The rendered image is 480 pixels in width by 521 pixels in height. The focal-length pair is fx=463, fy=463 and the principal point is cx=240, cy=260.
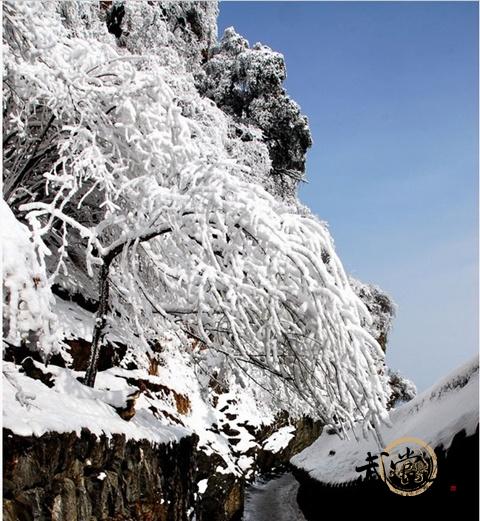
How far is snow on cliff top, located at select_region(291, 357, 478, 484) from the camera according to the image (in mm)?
5281

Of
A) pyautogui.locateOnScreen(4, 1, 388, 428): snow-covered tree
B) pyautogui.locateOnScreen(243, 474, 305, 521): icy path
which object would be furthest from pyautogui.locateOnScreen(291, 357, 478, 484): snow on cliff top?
pyautogui.locateOnScreen(243, 474, 305, 521): icy path

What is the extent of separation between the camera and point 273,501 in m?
13.0

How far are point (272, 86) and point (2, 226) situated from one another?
16.9 m

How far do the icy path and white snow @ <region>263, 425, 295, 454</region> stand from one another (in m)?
1.02

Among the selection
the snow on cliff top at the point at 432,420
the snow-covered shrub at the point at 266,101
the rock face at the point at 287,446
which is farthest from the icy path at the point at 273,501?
the snow-covered shrub at the point at 266,101

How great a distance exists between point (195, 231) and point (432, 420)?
4.21 metres

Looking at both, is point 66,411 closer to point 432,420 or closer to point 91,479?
point 91,479

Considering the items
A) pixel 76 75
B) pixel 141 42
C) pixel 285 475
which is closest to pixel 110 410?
pixel 76 75

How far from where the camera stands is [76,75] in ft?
17.4

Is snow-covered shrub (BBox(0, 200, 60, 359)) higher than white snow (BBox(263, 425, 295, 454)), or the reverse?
snow-covered shrub (BBox(0, 200, 60, 359))

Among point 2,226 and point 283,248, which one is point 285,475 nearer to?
point 283,248

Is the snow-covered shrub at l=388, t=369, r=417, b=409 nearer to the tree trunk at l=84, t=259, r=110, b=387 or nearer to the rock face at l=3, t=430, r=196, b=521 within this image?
the rock face at l=3, t=430, r=196, b=521

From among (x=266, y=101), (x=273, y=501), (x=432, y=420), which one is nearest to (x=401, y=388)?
(x=273, y=501)

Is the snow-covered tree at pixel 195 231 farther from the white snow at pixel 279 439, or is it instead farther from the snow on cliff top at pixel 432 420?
the white snow at pixel 279 439
